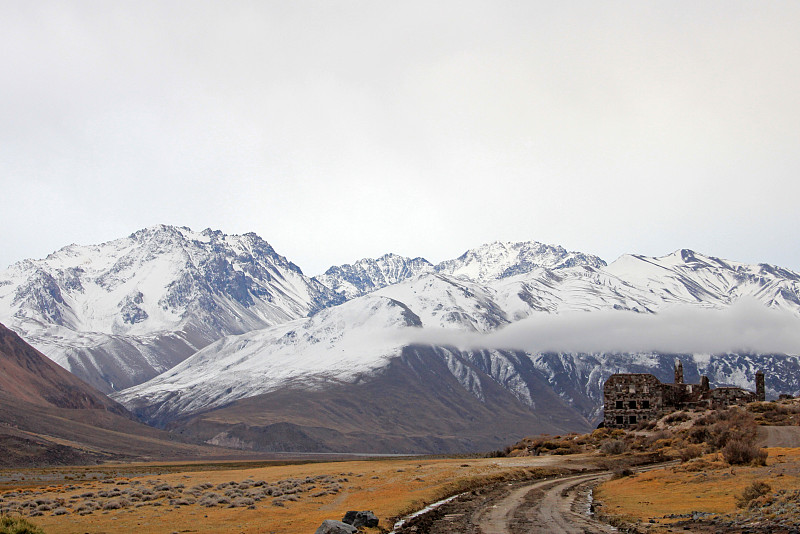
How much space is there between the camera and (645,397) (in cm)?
11838

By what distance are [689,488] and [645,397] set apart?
71.6 meters

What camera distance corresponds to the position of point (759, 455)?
171 feet

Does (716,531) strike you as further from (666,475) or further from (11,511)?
(11,511)

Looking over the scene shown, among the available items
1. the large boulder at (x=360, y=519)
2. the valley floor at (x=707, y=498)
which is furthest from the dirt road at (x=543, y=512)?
the large boulder at (x=360, y=519)

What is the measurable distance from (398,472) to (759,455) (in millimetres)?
34013

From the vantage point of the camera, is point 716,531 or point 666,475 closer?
point 716,531

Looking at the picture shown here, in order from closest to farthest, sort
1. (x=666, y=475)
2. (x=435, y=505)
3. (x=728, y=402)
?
(x=435, y=505) < (x=666, y=475) < (x=728, y=402)

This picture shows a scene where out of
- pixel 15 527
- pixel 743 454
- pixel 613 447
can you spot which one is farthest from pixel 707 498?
pixel 613 447

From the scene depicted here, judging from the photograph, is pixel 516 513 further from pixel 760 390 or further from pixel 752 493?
pixel 760 390

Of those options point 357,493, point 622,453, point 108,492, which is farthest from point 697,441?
point 108,492

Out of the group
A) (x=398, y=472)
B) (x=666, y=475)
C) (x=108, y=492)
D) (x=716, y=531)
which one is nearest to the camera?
(x=716, y=531)

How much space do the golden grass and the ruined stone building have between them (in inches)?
2278

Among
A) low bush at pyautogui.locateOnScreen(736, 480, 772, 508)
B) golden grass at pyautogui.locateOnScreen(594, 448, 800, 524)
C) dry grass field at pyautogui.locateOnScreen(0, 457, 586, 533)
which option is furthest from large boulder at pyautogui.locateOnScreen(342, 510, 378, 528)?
low bush at pyautogui.locateOnScreen(736, 480, 772, 508)

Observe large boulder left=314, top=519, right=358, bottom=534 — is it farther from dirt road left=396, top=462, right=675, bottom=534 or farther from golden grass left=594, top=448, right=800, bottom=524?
golden grass left=594, top=448, right=800, bottom=524
